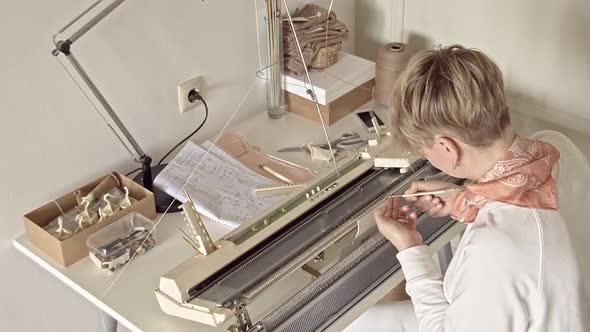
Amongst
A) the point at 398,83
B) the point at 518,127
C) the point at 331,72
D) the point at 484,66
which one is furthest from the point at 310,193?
the point at 518,127

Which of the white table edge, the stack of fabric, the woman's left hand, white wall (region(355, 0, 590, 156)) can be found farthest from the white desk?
white wall (region(355, 0, 590, 156))

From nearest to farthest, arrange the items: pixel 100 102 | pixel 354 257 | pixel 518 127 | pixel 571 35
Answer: pixel 354 257 < pixel 100 102 < pixel 571 35 < pixel 518 127

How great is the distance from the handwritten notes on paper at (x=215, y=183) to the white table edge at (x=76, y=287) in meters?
0.32

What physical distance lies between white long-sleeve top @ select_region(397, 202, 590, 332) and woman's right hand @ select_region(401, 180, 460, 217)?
0.33 meters

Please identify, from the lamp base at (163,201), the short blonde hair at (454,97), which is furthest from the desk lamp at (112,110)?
the short blonde hair at (454,97)

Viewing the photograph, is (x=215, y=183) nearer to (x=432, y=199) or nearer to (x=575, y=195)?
(x=432, y=199)

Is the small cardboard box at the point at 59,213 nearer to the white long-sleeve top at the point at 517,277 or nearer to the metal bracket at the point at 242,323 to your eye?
the metal bracket at the point at 242,323

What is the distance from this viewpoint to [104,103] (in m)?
1.56

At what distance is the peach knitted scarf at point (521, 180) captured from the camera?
3.88 feet

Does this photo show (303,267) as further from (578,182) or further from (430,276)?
(578,182)

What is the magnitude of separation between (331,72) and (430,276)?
909mm

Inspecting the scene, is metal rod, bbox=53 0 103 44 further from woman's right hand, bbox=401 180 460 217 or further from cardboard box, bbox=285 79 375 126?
woman's right hand, bbox=401 180 460 217

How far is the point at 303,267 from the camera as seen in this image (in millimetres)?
1460

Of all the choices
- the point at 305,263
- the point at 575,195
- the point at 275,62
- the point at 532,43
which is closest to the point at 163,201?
the point at 305,263
